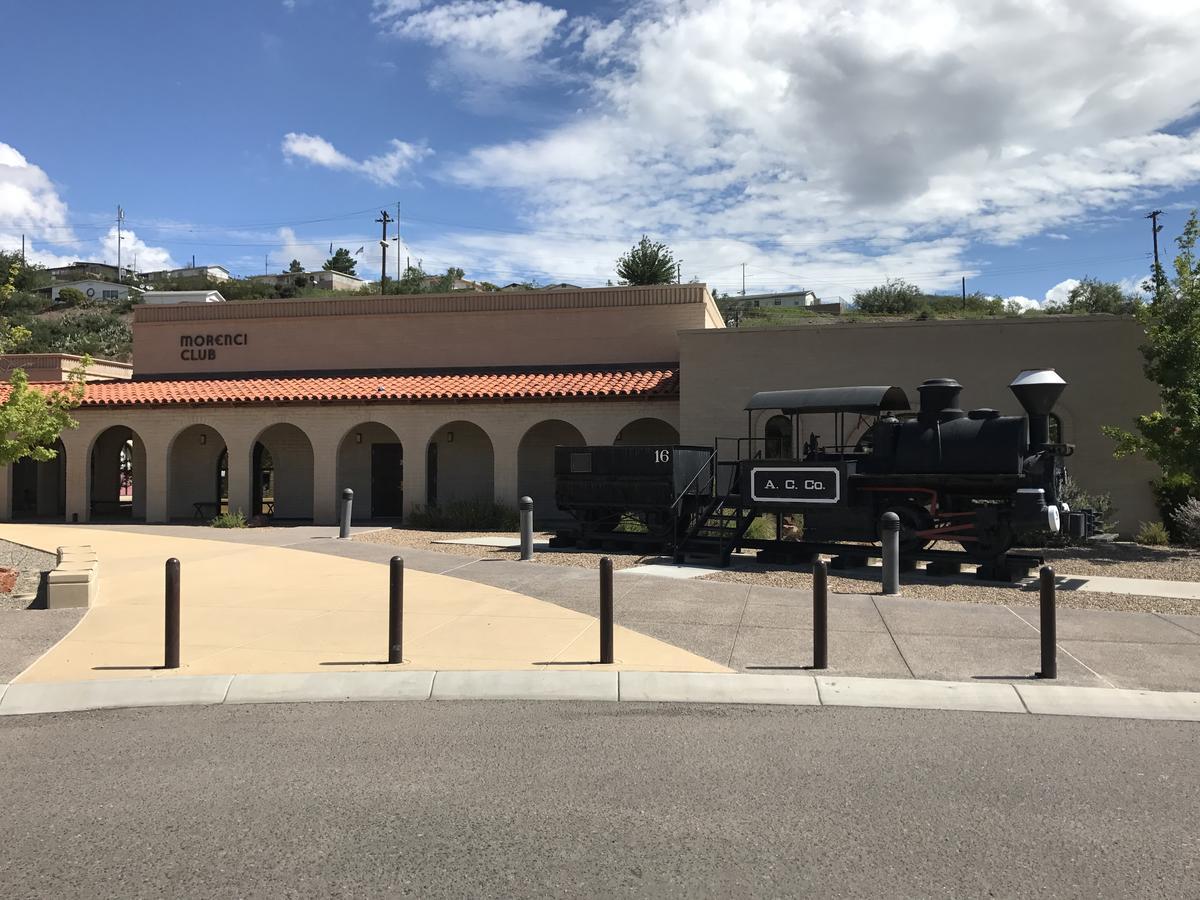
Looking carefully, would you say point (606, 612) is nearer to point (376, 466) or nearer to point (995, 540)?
point (995, 540)

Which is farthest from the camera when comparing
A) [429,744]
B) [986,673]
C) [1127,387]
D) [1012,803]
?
[1127,387]

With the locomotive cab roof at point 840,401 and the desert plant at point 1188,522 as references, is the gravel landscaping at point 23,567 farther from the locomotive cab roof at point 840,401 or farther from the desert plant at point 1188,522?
the desert plant at point 1188,522

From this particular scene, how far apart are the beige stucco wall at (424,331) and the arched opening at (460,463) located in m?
2.11

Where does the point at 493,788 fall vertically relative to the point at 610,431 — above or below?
below

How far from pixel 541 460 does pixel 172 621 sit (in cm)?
1608

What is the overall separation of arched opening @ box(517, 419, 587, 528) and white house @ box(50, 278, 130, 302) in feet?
291

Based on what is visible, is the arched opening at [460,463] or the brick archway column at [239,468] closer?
the brick archway column at [239,468]

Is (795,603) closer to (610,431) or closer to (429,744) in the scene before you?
(429,744)

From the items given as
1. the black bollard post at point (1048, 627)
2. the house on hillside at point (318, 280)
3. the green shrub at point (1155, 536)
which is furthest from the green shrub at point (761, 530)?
the house on hillside at point (318, 280)

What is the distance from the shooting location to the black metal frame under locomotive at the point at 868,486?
13.7 m

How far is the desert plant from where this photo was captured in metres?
16.7

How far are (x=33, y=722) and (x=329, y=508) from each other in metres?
16.7

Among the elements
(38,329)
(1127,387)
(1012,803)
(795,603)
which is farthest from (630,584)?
(38,329)

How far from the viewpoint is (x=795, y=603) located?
37.9 feet
